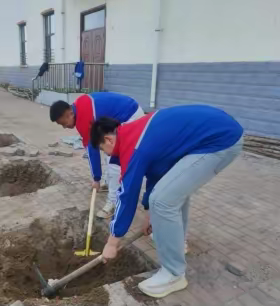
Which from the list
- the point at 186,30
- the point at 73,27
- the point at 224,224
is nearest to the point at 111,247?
the point at 224,224

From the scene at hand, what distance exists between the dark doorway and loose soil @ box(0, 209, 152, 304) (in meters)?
8.14

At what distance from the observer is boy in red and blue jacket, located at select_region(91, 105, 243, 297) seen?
6.12 feet

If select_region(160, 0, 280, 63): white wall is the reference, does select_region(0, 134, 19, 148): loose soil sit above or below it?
below

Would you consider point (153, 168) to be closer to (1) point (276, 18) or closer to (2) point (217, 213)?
(2) point (217, 213)

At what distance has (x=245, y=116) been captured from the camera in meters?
6.22

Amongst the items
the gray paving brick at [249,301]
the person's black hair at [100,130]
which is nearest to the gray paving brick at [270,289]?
the gray paving brick at [249,301]

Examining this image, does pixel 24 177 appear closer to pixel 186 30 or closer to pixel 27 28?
pixel 186 30

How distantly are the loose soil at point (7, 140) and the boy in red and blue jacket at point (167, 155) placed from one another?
5.50 m

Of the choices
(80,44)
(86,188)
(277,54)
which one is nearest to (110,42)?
(80,44)

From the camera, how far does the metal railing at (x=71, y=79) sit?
10.9 metres

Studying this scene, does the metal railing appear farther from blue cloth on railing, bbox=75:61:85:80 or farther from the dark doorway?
blue cloth on railing, bbox=75:61:85:80

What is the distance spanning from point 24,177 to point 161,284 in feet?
11.4

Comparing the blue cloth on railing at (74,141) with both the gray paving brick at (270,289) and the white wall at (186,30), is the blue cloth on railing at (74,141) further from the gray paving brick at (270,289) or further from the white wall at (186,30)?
the gray paving brick at (270,289)

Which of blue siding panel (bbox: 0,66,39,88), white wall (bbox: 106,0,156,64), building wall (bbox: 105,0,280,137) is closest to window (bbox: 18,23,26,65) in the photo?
blue siding panel (bbox: 0,66,39,88)
